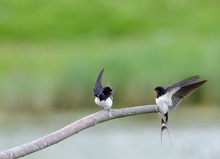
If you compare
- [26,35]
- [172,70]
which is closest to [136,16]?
[26,35]

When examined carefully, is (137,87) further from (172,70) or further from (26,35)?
(26,35)

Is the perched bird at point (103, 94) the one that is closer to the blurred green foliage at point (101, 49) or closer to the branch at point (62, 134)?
the branch at point (62, 134)

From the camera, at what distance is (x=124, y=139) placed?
10.6 m

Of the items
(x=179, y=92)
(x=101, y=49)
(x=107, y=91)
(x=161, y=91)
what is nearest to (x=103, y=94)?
(x=107, y=91)

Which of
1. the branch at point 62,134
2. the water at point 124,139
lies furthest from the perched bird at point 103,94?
the water at point 124,139

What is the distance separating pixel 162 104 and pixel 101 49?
35.5ft

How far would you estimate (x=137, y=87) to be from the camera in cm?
1109

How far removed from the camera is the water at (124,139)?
9258 millimetres

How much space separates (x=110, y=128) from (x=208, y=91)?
1.41 m

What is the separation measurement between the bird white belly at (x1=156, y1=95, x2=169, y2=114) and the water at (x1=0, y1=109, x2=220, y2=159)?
4.63 m

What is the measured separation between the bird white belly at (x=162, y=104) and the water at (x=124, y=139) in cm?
463

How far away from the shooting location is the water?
9258 mm

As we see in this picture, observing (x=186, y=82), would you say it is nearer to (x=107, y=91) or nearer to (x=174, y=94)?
(x=174, y=94)

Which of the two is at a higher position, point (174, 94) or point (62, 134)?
point (174, 94)
